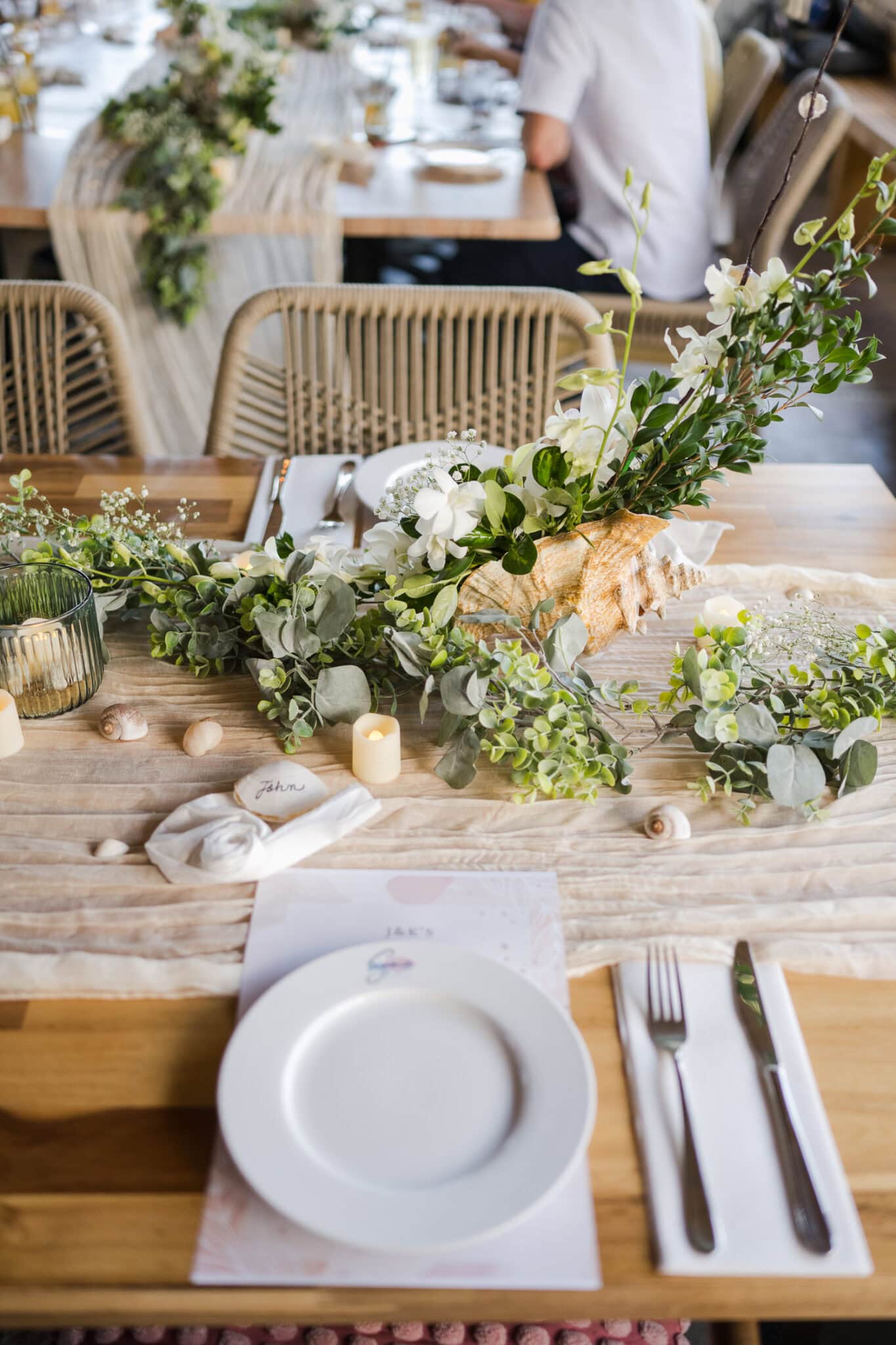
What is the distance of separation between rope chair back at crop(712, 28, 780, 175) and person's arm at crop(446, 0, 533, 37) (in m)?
1.40

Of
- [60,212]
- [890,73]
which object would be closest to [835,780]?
[60,212]

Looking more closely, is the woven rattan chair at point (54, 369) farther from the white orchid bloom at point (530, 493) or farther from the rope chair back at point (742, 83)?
the rope chair back at point (742, 83)

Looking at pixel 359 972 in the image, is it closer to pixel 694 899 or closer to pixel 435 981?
pixel 435 981

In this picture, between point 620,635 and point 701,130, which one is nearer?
point 620,635

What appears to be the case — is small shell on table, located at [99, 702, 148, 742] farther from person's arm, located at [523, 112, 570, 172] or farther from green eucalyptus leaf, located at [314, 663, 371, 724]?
person's arm, located at [523, 112, 570, 172]

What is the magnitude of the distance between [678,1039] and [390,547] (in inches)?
18.9

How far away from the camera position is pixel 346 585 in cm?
96

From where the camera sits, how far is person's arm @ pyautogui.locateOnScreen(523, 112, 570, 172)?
2.55 m

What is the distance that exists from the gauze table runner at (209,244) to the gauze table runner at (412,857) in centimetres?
155

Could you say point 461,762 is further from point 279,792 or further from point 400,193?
point 400,193

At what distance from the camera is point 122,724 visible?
97 centimetres

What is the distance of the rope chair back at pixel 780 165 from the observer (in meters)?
2.32

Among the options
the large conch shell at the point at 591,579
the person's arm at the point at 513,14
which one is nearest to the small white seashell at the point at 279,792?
the large conch shell at the point at 591,579

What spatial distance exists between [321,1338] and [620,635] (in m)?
0.69
